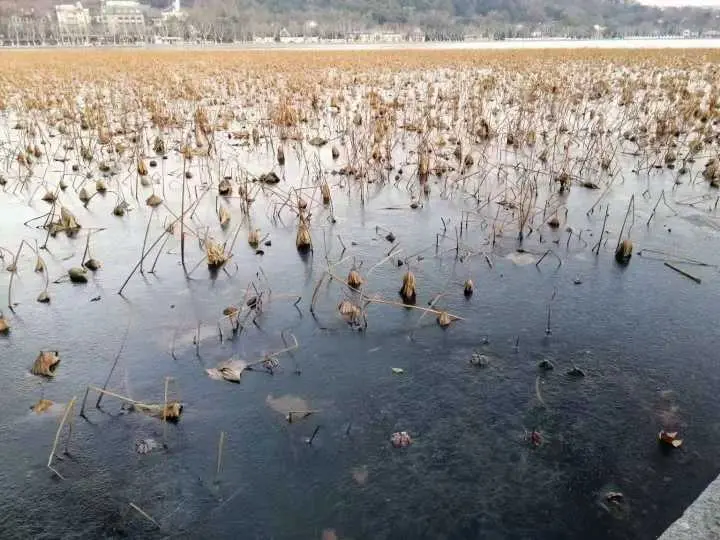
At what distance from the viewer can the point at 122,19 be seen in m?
163

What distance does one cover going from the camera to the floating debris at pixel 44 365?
11.4 feet

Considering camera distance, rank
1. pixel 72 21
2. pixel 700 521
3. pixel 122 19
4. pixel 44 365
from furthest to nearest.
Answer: pixel 122 19 → pixel 72 21 → pixel 44 365 → pixel 700 521

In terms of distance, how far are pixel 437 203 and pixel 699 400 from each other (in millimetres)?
4175

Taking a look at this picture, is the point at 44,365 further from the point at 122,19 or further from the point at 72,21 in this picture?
the point at 122,19

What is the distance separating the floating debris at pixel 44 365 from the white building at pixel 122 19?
15682 cm

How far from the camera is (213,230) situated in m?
6.12

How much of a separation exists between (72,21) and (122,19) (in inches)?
547

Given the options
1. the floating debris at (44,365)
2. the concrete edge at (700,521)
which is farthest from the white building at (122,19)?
the concrete edge at (700,521)

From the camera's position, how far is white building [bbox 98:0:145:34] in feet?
481

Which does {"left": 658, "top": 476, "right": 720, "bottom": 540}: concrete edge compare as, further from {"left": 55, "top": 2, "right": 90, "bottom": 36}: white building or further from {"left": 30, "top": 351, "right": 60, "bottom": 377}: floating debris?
Answer: {"left": 55, "top": 2, "right": 90, "bottom": 36}: white building

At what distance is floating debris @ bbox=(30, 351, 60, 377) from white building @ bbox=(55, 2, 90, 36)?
483 feet

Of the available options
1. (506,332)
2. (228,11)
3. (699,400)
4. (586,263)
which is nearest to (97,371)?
(506,332)

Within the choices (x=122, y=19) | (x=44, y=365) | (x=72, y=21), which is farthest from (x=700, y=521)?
(x=122, y=19)

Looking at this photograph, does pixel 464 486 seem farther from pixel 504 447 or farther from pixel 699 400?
pixel 699 400
